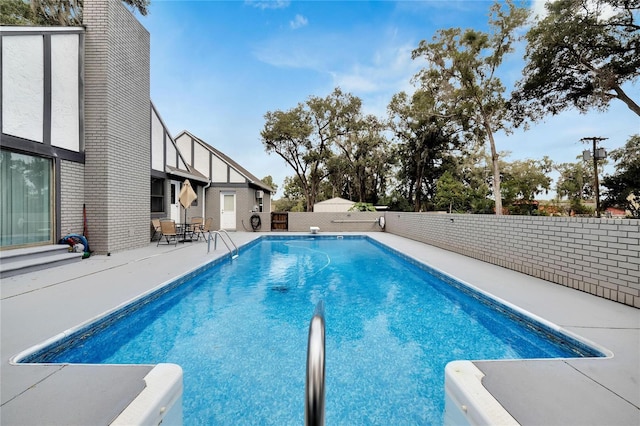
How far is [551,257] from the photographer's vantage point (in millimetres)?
4812

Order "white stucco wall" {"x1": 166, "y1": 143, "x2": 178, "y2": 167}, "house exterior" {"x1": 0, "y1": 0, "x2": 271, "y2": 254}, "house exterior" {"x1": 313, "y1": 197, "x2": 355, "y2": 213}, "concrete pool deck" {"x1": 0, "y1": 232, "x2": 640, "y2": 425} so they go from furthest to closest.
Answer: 1. "house exterior" {"x1": 313, "y1": 197, "x2": 355, "y2": 213}
2. "white stucco wall" {"x1": 166, "y1": 143, "x2": 178, "y2": 167}
3. "house exterior" {"x1": 0, "y1": 0, "x2": 271, "y2": 254}
4. "concrete pool deck" {"x1": 0, "y1": 232, "x2": 640, "y2": 425}

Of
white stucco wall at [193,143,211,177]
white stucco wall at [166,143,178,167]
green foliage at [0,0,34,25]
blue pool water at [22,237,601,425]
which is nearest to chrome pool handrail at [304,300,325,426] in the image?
blue pool water at [22,237,601,425]

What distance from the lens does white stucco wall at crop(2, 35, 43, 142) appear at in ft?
17.3

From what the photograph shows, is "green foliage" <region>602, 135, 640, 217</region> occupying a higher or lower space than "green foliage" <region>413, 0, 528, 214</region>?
lower

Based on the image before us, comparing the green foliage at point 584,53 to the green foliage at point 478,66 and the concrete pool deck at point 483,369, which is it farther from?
the concrete pool deck at point 483,369

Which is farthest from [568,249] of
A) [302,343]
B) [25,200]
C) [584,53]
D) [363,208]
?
[584,53]

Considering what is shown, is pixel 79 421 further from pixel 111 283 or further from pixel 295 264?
pixel 295 264

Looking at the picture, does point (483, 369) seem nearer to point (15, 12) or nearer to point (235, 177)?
point (235, 177)

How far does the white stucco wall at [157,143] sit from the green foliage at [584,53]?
17314 millimetres

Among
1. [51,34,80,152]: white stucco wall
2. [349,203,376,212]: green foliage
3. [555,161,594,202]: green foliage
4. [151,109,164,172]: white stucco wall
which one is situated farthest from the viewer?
[555,161,594,202]: green foliage

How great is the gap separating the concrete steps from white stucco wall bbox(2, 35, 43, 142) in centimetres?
223

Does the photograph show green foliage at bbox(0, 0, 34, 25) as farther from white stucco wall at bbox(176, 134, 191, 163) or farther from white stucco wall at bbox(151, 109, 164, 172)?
white stucco wall at bbox(151, 109, 164, 172)

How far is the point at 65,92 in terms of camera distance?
6.55 metres

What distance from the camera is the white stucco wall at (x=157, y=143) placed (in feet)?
31.9
